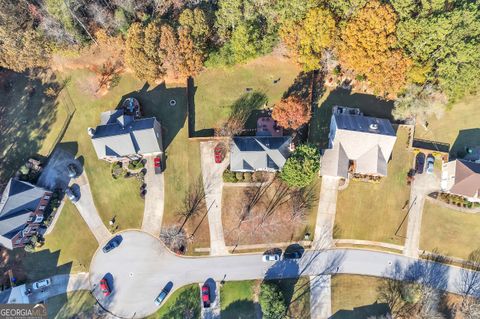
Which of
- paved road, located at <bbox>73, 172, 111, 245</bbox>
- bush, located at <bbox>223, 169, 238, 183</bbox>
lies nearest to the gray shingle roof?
paved road, located at <bbox>73, 172, 111, 245</bbox>

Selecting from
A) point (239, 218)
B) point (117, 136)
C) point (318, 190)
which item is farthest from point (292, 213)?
point (117, 136)

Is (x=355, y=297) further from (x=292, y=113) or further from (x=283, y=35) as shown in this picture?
(x=283, y=35)

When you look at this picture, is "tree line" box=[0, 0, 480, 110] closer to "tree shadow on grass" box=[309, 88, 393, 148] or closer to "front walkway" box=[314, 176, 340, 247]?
"tree shadow on grass" box=[309, 88, 393, 148]

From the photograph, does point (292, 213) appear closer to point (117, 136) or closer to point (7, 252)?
point (117, 136)

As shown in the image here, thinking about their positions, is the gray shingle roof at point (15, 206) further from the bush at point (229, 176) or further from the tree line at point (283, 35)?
the bush at point (229, 176)

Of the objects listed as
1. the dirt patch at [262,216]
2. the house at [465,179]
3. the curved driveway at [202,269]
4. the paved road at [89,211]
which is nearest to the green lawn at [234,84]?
the dirt patch at [262,216]

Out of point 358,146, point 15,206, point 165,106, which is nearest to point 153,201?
point 165,106
